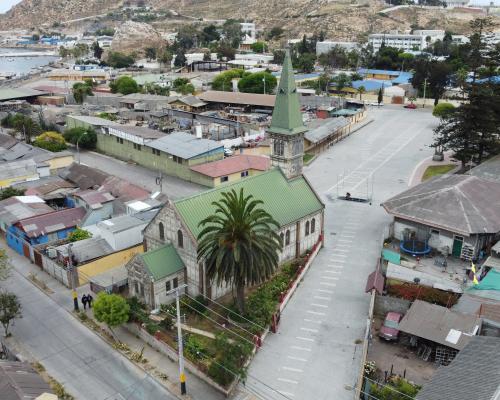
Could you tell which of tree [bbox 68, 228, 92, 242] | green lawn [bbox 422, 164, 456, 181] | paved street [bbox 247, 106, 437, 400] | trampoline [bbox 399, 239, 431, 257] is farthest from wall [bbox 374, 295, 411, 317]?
green lawn [bbox 422, 164, 456, 181]

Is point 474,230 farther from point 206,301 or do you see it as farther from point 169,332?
point 169,332

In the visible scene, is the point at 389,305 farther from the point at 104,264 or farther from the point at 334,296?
the point at 104,264

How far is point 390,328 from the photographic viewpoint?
38.6 metres

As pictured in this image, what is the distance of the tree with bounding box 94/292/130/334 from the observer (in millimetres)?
38000

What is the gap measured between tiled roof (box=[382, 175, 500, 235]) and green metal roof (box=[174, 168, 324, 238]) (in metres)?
9.07

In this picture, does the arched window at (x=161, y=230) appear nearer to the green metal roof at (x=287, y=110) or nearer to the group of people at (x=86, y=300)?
the group of people at (x=86, y=300)

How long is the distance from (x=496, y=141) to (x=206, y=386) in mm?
59011

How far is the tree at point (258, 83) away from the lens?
145125 millimetres

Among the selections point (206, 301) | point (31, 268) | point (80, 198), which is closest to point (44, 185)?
point (80, 198)

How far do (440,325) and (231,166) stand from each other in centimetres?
4447

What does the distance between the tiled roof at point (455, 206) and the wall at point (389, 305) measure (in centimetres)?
1119

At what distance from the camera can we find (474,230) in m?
47.4

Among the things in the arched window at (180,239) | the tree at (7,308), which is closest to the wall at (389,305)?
the arched window at (180,239)

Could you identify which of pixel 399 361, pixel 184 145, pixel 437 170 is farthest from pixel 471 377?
pixel 184 145
